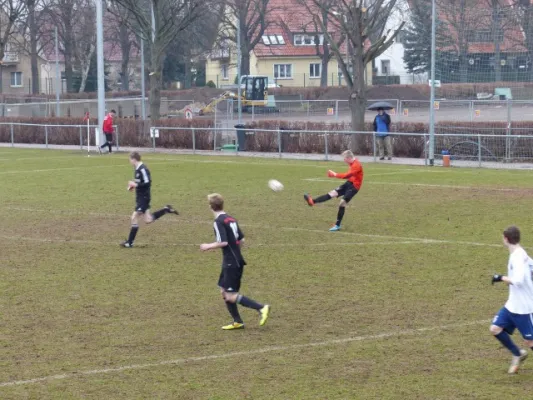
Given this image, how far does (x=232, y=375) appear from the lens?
919 cm

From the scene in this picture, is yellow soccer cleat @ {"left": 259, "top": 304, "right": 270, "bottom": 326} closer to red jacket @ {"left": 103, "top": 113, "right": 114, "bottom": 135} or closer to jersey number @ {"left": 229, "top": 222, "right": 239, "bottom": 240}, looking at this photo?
jersey number @ {"left": 229, "top": 222, "right": 239, "bottom": 240}

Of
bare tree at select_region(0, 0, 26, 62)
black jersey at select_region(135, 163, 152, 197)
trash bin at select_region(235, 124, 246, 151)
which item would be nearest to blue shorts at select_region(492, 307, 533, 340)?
black jersey at select_region(135, 163, 152, 197)

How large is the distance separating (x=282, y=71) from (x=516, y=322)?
84735mm

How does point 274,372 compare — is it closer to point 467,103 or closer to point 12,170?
point 12,170

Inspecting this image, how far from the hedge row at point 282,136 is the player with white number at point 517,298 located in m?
22.0

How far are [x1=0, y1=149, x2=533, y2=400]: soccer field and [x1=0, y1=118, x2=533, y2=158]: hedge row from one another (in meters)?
8.34

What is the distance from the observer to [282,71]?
92562 mm

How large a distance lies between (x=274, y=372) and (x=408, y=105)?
50089 mm

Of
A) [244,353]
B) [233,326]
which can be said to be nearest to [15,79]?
[233,326]

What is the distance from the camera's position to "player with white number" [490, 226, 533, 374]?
8.77 m

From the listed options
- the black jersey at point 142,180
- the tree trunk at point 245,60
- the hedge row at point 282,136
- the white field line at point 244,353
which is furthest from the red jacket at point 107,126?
the tree trunk at point 245,60

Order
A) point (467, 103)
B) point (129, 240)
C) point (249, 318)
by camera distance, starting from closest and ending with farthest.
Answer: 1. point (249, 318)
2. point (129, 240)
3. point (467, 103)

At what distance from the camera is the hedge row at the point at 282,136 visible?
33.2m

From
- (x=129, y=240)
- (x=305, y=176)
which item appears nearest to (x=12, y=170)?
(x=305, y=176)
